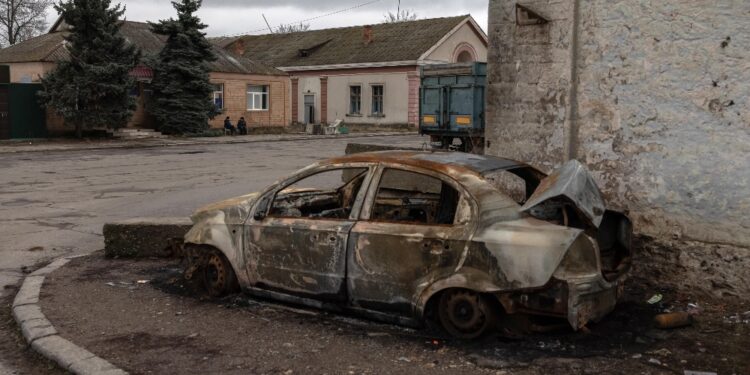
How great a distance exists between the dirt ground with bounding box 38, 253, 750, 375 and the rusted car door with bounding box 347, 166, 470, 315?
29 centimetres

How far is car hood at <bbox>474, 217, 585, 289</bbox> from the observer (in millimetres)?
4621

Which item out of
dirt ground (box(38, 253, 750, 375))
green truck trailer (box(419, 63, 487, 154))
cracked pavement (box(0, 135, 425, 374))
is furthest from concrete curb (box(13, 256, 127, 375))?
green truck trailer (box(419, 63, 487, 154))

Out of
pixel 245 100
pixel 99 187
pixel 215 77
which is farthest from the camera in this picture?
pixel 245 100

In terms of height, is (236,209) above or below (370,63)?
below

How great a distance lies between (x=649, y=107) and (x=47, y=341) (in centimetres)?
538

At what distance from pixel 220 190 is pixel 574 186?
32.9 ft

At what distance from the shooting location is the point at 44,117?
28953 millimetres

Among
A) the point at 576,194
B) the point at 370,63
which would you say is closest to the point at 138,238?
the point at 576,194

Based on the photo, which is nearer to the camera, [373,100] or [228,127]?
[228,127]

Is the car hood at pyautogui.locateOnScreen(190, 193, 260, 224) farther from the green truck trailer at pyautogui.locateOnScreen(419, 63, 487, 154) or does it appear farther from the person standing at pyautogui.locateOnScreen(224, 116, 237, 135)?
the person standing at pyautogui.locateOnScreen(224, 116, 237, 135)

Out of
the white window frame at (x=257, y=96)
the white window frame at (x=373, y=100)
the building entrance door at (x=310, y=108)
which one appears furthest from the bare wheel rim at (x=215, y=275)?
the building entrance door at (x=310, y=108)

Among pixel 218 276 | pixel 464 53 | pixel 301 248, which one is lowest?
pixel 218 276

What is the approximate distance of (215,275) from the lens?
20.3 ft

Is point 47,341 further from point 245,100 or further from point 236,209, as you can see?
point 245,100
